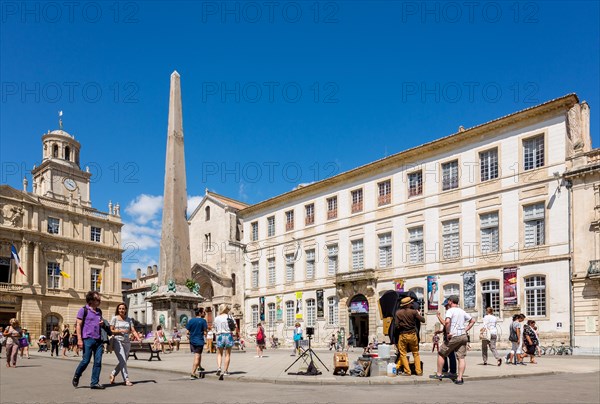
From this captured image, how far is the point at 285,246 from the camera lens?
1857 inches

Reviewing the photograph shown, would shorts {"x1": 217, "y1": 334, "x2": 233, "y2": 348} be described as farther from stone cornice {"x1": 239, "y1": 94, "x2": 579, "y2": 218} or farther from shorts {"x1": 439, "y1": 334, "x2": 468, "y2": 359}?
stone cornice {"x1": 239, "y1": 94, "x2": 579, "y2": 218}

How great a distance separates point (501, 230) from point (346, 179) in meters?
13.0

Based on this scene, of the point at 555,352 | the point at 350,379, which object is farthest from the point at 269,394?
the point at 555,352

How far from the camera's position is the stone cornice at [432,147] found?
30484 millimetres

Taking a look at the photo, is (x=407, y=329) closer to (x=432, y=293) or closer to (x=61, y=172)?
(x=432, y=293)

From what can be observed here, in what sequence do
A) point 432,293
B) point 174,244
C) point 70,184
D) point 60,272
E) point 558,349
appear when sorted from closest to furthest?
point 174,244, point 558,349, point 432,293, point 60,272, point 70,184

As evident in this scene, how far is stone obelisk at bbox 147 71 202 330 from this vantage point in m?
25.2

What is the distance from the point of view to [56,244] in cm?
5550

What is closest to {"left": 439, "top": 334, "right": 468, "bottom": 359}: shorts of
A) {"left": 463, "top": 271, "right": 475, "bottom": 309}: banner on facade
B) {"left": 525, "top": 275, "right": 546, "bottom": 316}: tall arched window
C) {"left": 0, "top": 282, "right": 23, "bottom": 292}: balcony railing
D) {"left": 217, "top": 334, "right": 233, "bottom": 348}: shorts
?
{"left": 217, "top": 334, "right": 233, "bottom": 348}: shorts

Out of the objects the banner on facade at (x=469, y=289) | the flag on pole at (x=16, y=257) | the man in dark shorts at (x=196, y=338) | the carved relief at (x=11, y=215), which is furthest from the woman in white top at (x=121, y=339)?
the carved relief at (x=11, y=215)

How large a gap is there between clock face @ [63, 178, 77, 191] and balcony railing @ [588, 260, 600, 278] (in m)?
51.6

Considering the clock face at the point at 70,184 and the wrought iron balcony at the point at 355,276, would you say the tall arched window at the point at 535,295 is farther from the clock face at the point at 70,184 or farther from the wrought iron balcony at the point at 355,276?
the clock face at the point at 70,184

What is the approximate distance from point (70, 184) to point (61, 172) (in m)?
1.63

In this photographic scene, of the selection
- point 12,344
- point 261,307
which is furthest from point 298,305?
point 12,344
